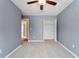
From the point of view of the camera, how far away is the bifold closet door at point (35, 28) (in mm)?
10680

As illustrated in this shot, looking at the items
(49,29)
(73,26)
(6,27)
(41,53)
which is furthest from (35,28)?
(6,27)

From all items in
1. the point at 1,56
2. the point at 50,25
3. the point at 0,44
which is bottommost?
the point at 1,56

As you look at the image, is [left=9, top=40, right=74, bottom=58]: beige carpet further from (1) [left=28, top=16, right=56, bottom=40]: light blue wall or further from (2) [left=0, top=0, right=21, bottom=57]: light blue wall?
(1) [left=28, top=16, right=56, bottom=40]: light blue wall

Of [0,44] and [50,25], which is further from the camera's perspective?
[50,25]

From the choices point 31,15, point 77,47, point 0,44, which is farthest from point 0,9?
point 31,15

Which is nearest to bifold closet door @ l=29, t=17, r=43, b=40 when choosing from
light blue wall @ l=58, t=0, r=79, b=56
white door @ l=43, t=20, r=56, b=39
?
white door @ l=43, t=20, r=56, b=39

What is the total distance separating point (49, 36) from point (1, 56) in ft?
26.1

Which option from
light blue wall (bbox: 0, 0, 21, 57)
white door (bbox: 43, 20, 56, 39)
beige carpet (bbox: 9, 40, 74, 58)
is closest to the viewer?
light blue wall (bbox: 0, 0, 21, 57)

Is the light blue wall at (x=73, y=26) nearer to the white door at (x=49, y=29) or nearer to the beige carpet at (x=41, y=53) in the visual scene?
the beige carpet at (x=41, y=53)

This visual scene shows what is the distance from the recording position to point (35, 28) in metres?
10.7

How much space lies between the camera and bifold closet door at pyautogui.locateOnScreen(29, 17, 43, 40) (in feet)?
35.0

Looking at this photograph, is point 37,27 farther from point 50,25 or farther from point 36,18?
point 50,25

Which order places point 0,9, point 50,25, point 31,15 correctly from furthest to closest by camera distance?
point 50,25
point 31,15
point 0,9

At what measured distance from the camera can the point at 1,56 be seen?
13.9ft
